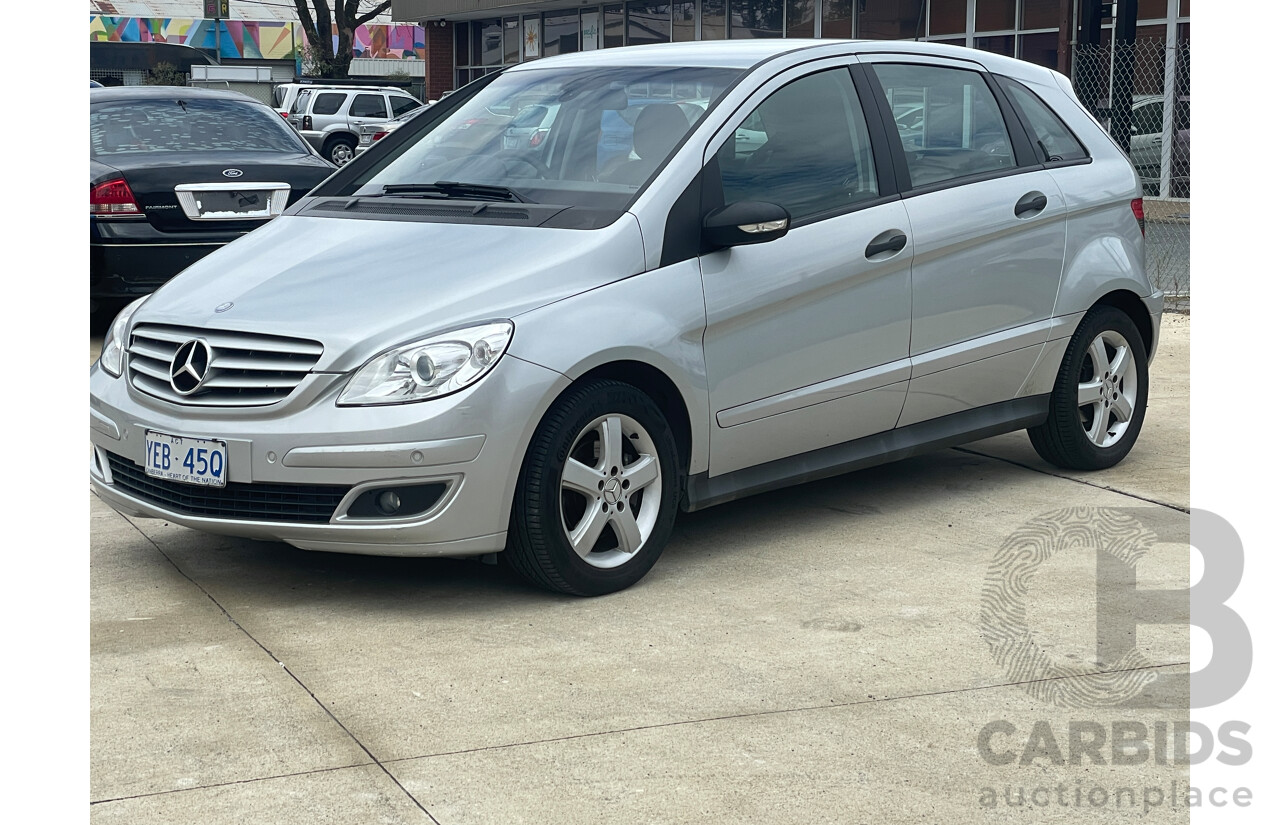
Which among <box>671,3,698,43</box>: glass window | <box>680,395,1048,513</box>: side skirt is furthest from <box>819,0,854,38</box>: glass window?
<box>680,395,1048,513</box>: side skirt

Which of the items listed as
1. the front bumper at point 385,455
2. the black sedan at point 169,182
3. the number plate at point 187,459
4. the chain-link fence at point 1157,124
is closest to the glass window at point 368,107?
the chain-link fence at point 1157,124

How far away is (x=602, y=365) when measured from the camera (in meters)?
4.61

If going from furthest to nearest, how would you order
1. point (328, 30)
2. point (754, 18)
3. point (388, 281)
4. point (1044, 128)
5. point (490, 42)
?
point (328, 30)
point (490, 42)
point (754, 18)
point (1044, 128)
point (388, 281)

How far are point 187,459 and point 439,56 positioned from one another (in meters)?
37.7

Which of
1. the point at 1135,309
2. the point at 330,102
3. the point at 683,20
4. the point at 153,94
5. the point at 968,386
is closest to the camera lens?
the point at 968,386

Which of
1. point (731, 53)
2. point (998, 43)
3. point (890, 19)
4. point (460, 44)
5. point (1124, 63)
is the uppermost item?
point (460, 44)

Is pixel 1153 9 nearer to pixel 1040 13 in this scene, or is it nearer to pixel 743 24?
pixel 1040 13

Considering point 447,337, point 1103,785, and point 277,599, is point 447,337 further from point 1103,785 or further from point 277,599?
point 1103,785

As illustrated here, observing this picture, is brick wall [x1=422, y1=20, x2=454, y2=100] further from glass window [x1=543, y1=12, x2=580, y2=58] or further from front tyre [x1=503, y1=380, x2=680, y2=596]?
front tyre [x1=503, y1=380, x2=680, y2=596]

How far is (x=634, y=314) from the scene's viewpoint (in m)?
4.65

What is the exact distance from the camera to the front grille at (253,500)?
438 cm

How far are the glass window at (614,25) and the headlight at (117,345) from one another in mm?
28874

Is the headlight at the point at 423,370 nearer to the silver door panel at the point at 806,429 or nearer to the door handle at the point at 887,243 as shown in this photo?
the silver door panel at the point at 806,429

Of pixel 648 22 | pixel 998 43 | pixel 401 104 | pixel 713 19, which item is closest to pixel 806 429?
pixel 998 43
